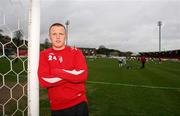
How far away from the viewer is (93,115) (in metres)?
5.90

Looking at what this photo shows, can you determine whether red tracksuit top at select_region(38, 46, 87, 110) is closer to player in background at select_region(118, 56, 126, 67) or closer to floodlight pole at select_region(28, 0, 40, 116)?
floodlight pole at select_region(28, 0, 40, 116)

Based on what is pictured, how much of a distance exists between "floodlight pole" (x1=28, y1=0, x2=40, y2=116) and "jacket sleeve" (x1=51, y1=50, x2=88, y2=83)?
69 centimetres

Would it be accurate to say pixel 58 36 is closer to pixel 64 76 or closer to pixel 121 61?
pixel 64 76

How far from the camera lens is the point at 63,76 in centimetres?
321

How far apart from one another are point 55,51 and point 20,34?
113 cm

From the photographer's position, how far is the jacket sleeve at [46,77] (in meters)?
3.24

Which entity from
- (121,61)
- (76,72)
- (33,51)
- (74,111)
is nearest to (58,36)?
(76,72)

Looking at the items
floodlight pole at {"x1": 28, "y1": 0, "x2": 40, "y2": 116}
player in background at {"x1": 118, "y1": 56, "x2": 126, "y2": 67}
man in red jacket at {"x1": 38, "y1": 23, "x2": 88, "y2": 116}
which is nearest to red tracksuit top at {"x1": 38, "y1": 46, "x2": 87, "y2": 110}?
man in red jacket at {"x1": 38, "y1": 23, "x2": 88, "y2": 116}

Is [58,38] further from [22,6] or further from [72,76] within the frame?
[22,6]

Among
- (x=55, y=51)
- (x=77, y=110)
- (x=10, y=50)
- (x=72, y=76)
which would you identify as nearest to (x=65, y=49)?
(x=55, y=51)

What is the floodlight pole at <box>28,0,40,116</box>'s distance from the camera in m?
3.86

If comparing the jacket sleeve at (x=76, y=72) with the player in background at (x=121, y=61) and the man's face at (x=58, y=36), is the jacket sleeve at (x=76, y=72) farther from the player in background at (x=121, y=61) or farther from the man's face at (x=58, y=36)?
the player in background at (x=121, y=61)

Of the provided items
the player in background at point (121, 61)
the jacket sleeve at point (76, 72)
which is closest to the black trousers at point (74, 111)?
the jacket sleeve at point (76, 72)

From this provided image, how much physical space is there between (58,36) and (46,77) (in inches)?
17.5
